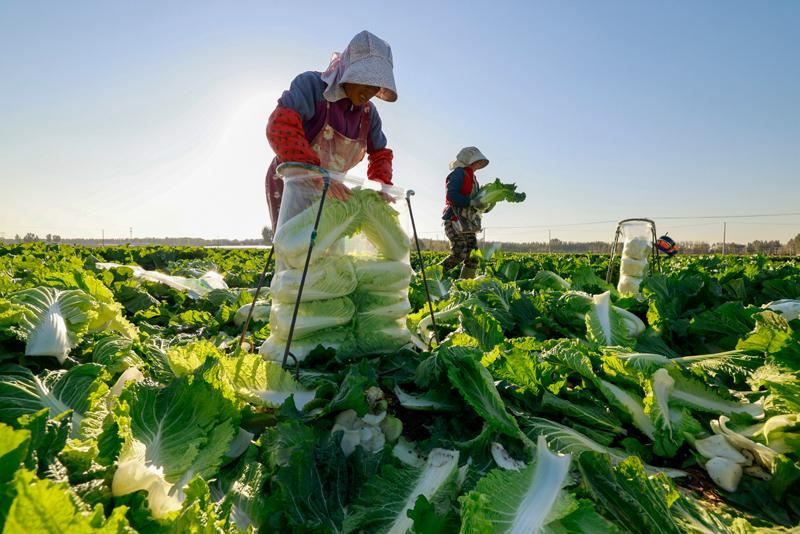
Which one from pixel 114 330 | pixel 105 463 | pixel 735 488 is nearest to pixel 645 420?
pixel 735 488

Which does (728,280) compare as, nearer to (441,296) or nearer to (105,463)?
(441,296)

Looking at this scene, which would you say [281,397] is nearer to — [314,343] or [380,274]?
[314,343]

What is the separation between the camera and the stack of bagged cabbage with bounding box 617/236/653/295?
6.07m

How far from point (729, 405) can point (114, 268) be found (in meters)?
6.58

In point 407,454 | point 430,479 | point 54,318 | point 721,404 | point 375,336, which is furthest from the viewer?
point 375,336

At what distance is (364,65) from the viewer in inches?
122

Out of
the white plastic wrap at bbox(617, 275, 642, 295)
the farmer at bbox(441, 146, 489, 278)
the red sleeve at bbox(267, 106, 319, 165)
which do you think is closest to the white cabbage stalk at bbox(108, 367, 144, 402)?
the red sleeve at bbox(267, 106, 319, 165)

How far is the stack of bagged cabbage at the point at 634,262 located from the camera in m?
6.07

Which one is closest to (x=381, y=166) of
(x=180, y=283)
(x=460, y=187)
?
(x=180, y=283)

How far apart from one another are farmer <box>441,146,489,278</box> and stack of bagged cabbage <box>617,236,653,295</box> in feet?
9.23

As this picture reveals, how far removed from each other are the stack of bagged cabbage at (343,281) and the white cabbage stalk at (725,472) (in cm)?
182

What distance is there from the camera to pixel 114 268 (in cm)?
599

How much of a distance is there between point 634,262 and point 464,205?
3314 millimetres

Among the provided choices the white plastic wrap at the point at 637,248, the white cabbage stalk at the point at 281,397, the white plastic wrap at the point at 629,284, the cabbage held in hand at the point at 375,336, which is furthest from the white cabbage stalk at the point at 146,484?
the white plastic wrap at the point at 637,248
